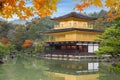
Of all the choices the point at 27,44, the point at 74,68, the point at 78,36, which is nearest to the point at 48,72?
the point at 74,68

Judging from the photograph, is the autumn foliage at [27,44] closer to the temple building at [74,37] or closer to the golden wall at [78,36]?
the temple building at [74,37]

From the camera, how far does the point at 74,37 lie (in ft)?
113

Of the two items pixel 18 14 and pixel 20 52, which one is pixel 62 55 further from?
pixel 18 14

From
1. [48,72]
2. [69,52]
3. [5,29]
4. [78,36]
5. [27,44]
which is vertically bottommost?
[48,72]

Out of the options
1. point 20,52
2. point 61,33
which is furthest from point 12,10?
point 20,52

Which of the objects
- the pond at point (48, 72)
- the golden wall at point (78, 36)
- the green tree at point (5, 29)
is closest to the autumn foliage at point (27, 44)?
the green tree at point (5, 29)

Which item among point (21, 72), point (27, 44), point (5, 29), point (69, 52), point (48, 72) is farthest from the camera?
point (5, 29)

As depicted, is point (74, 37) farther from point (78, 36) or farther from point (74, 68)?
point (74, 68)

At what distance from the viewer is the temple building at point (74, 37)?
111 ft

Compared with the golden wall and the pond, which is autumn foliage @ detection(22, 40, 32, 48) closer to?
the golden wall

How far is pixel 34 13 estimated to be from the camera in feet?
10.8

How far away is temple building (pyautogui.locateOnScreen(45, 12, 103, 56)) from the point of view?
33969 mm

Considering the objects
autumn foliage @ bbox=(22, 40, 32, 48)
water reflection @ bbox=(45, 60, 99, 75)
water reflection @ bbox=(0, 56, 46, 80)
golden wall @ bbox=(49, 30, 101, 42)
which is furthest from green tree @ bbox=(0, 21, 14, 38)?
water reflection @ bbox=(0, 56, 46, 80)

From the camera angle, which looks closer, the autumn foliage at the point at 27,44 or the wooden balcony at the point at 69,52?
the wooden balcony at the point at 69,52
